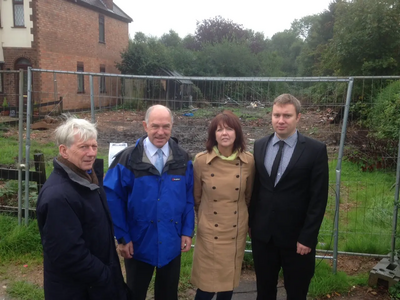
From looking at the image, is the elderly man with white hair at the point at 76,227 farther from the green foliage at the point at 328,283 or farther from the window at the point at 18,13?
the window at the point at 18,13

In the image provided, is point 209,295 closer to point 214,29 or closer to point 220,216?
point 220,216

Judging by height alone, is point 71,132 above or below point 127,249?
above

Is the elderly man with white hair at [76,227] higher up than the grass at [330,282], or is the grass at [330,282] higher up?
the elderly man with white hair at [76,227]

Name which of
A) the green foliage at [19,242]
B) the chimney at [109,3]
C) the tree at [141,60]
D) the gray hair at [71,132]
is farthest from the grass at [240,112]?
the chimney at [109,3]

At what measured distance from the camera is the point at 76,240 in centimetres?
205

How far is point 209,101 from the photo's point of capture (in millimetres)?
4238

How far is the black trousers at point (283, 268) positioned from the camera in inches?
113

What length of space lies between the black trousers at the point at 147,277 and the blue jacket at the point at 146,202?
10 cm

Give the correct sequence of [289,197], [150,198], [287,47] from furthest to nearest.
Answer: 1. [287,47]
2. [289,197]
3. [150,198]

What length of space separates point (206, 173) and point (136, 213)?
0.66m

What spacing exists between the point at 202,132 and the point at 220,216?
171 cm

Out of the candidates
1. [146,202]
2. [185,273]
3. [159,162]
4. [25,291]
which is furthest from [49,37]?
[146,202]

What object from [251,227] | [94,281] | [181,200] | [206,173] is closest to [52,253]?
[94,281]

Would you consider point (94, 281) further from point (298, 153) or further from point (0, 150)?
point (0, 150)
